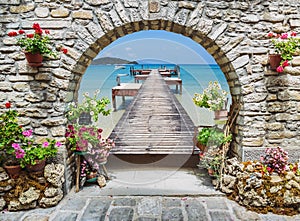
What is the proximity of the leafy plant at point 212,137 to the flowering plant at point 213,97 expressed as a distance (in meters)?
0.36

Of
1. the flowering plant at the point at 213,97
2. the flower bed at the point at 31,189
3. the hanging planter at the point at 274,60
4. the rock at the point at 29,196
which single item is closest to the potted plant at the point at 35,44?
the flower bed at the point at 31,189

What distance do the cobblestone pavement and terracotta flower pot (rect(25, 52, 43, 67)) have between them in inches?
68.5

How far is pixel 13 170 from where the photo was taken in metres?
2.90

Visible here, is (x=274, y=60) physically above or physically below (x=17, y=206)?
above

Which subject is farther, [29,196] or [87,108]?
[87,108]

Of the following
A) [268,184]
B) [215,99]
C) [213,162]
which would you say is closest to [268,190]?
[268,184]

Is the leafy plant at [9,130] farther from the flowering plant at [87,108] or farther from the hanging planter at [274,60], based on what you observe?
the hanging planter at [274,60]

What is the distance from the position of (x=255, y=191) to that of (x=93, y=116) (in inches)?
86.4

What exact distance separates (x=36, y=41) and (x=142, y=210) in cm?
232

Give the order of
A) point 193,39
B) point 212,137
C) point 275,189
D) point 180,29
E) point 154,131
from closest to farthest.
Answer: point 275,189 → point 180,29 → point 193,39 → point 212,137 → point 154,131

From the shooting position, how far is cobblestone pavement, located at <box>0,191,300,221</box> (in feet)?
8.75

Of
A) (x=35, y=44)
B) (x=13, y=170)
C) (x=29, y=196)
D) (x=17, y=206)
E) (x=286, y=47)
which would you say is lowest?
(x=17, y=206)

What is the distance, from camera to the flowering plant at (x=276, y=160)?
2.93 metres

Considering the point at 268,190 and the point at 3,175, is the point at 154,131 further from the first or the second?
the point at 3,175
